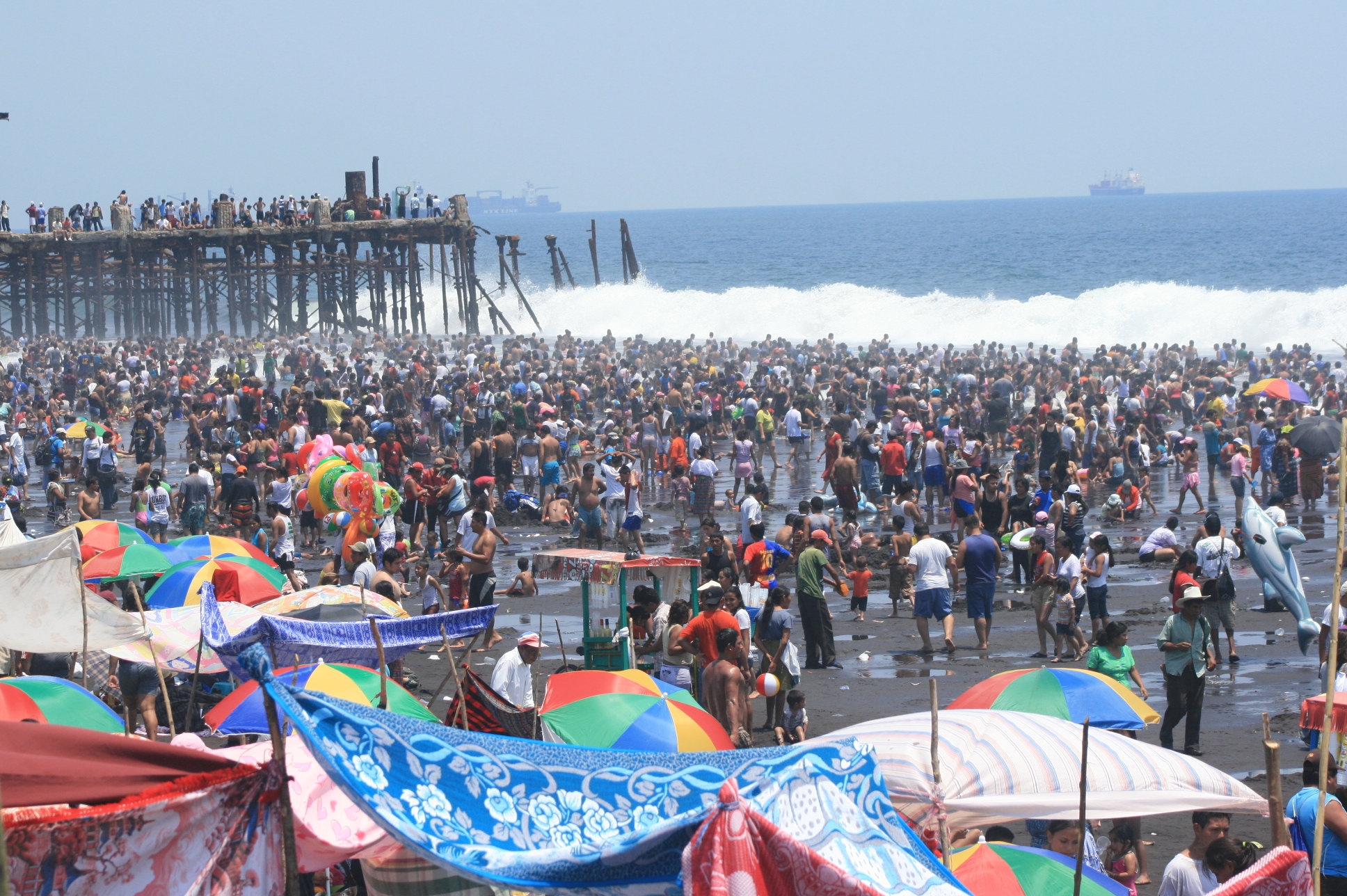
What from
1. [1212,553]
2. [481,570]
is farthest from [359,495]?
[1212,553]

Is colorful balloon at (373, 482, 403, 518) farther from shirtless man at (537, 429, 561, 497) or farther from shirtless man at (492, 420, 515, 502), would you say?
shirtless man at (537, 429, 561, 497)

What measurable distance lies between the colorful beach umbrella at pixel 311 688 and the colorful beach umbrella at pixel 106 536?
488 centimetres

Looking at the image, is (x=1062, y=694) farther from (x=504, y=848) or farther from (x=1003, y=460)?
(x=1003, y=460)

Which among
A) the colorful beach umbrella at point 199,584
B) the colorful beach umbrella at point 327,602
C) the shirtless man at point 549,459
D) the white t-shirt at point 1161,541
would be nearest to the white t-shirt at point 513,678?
the colorful beach umbrella at point 327,602

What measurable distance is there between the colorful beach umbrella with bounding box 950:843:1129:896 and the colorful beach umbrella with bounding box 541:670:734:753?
191cm

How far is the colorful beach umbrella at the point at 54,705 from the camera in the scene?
6875mm

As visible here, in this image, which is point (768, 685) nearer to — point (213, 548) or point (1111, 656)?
point (1111, 656)

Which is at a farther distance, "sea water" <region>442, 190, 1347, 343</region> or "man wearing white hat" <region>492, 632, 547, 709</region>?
"sea water" <region>442, 190, 1347, 343</region>

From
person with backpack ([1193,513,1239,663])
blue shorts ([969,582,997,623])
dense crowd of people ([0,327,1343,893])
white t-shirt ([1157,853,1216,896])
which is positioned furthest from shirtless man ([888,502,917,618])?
white t-shirt ([1157,853,1216,896])

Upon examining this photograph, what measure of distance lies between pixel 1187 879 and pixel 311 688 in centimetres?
426

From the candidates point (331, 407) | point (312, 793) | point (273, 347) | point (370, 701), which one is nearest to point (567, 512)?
point (331, 407)

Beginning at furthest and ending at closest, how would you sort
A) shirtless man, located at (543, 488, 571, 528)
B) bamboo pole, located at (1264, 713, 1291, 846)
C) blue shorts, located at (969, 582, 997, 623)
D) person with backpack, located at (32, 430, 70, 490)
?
person with backpack, located at (32, 430, 70, 490) → shirtless man, located at (543, 488, 571, 528) → blue shorts, located at (969, 582, 997, 623) → bamboo pole, located at (1264, 713, 1291, 846)

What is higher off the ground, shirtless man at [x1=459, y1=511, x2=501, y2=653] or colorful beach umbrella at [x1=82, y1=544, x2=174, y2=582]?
colorful beach umbrella at [x1=82, y1=544, x2=174, y2=582]

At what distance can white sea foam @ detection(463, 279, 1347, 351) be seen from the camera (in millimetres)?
51656
